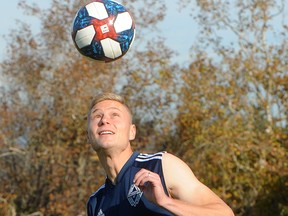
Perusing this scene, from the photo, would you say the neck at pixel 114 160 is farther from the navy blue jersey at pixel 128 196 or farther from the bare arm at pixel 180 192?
the bare arm at pixel 180 192

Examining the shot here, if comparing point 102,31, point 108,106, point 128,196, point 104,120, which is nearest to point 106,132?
point 104,120

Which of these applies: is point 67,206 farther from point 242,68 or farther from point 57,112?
point 242,68

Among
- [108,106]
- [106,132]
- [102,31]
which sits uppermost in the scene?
[102,31]

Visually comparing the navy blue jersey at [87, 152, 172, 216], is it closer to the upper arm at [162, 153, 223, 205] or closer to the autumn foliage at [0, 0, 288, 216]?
the upper arm at [162, 153, 223, 205]

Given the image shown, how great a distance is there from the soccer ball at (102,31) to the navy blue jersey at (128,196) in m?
2.15

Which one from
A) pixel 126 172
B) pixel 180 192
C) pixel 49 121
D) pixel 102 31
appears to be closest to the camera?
pixel 180 192

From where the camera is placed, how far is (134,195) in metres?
4.70

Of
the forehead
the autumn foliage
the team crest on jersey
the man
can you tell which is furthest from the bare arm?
the autumn foliage

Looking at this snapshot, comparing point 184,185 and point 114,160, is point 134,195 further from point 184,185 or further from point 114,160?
point 184,185

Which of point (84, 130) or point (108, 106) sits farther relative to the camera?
point (84, 130)

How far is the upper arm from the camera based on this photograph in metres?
4.39

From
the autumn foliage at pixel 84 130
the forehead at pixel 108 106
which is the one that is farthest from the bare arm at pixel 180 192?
the autumn foliage at pixel 84 130

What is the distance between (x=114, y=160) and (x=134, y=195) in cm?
26

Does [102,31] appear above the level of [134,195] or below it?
above
